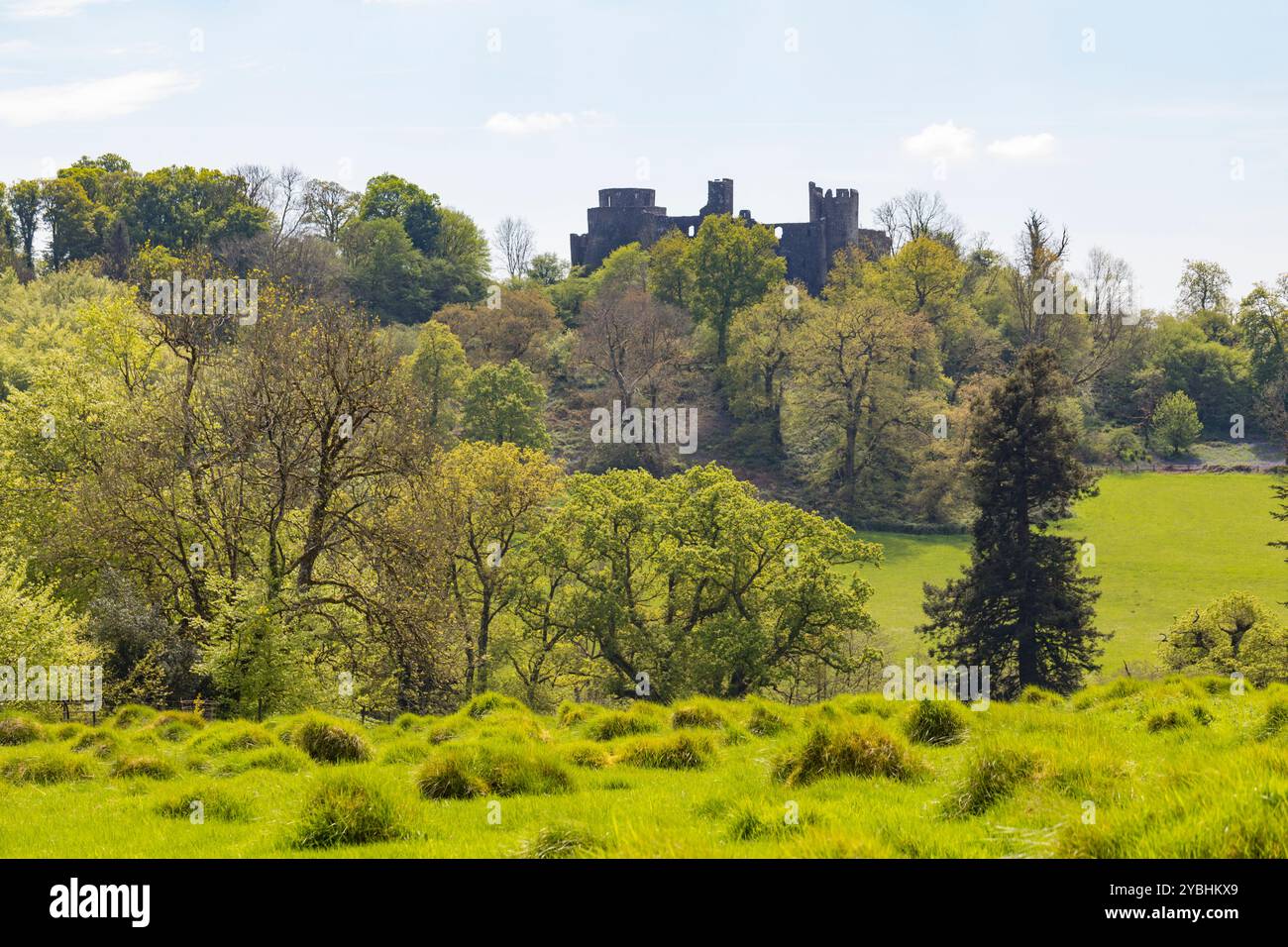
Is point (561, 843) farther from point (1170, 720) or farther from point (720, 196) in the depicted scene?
point (720, 196)

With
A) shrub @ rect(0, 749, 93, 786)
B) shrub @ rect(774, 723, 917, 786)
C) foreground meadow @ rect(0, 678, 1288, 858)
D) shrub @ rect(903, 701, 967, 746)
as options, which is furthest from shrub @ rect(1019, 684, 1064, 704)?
shrub @ rect(0, 749, 93, 786)

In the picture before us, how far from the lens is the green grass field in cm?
5500

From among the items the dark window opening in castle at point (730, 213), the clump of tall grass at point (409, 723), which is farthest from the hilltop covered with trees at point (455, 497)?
the dark window opening in castle at point (730, 213)

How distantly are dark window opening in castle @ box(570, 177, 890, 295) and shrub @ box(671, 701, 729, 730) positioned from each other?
93.1m

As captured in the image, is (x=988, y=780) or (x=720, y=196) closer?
(x=988, y=780)

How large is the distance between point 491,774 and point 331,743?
368cm

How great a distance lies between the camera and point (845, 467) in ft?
253

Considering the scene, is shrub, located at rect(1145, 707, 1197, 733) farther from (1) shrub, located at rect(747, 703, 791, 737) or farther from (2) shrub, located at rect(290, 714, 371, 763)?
(2) shrub, located at rect(290, 714, 371, 763)

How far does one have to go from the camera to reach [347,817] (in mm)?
8977

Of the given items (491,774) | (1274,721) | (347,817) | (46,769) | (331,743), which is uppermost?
(1274,721)

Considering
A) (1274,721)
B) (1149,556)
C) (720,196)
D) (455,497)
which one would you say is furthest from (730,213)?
(1274,721)
